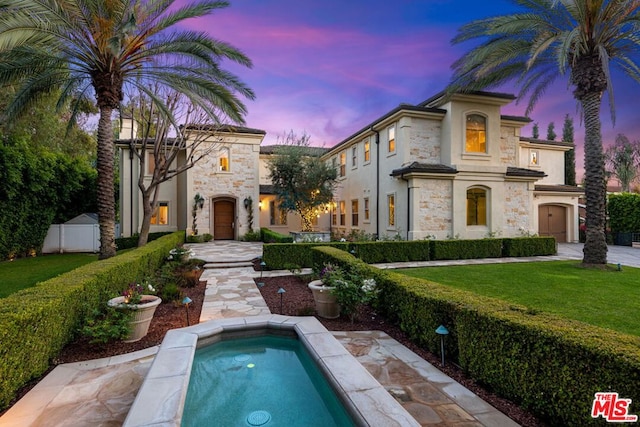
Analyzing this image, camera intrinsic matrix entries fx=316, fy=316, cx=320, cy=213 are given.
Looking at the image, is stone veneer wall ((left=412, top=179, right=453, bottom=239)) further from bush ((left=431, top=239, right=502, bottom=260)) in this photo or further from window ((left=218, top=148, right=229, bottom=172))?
window ((left=218, top=148, right=229, bottom=172))

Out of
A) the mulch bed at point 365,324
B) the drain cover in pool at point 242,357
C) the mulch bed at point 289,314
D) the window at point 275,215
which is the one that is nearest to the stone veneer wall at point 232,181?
the window at point 275,215

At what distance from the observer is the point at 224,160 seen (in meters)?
18.8

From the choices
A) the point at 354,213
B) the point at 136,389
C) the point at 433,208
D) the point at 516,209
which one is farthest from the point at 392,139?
the point at 136,389

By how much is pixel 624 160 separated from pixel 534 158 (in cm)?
1777

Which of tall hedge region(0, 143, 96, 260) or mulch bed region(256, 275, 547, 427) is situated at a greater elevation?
tall hedge region(0, 143, 96, 260)

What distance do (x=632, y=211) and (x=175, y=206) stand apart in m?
27.2

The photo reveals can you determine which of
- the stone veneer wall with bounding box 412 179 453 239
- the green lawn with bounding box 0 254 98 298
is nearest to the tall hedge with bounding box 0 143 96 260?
the green lawn with bounding box 0 254 98 298

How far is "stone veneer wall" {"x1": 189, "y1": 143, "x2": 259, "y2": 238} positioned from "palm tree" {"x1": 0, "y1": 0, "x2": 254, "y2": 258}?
846 centimetres

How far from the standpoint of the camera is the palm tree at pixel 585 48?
9.62m

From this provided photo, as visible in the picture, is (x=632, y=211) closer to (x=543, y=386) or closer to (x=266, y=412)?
(x=543, y=386)

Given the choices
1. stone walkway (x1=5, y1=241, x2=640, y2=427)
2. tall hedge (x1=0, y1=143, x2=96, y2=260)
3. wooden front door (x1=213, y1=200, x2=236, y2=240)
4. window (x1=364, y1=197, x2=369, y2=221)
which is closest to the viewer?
stone walkway (x1=5, y1=241, x2=640, y2=427)

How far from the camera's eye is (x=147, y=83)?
31.8 ft

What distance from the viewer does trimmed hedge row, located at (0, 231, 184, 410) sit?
3.16m

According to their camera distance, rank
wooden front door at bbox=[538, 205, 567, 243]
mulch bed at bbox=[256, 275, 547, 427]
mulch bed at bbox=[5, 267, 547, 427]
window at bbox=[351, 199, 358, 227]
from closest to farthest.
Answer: mulch bed at bbox=[256, 275, 547, 427]
mulch bed at bbox=[5, 267, 547, 427]
window at bbox=[351, 199, 358, 227]
wooden front door at bbox=[538, 205, 567, 243]
